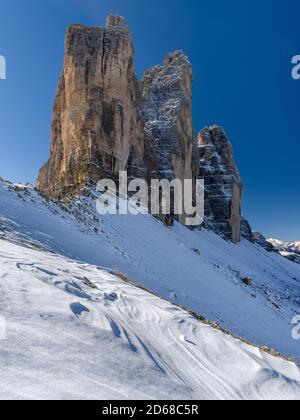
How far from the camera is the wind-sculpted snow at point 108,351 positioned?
272cm

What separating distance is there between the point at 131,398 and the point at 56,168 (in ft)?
136

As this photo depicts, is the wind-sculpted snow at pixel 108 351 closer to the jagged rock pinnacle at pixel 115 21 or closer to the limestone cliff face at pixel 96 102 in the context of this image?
the limestone cliff face at pixel 96 102

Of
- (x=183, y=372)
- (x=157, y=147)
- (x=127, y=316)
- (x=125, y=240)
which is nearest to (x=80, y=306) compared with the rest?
(x=127, y=316)

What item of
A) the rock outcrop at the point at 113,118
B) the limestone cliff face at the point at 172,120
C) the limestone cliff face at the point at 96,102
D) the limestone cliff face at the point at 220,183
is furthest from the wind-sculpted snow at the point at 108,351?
the limestone cliff face at the point at 220,183

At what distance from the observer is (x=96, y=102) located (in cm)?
3350

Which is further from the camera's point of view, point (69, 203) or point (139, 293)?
point (69, 203)

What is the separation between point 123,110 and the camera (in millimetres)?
35125

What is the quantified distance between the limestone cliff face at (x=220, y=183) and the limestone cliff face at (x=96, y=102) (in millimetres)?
30777

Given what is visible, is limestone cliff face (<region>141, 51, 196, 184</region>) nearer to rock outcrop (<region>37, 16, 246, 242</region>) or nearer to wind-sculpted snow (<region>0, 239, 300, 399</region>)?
rock outcrop (<region>37, 16, 246, 242</region>)

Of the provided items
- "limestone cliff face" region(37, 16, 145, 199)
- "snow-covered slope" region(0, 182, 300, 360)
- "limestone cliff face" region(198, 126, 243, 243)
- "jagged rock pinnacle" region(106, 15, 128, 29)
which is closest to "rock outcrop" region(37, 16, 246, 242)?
"limestone cliff face" region(37, 16, 145, 199)

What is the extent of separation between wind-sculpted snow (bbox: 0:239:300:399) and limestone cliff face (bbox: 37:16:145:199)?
2588 centimetres

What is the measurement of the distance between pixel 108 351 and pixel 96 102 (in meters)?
33.4

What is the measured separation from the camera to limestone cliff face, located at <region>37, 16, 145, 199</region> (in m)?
32.0

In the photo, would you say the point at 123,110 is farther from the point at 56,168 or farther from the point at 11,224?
the point at 11,224
